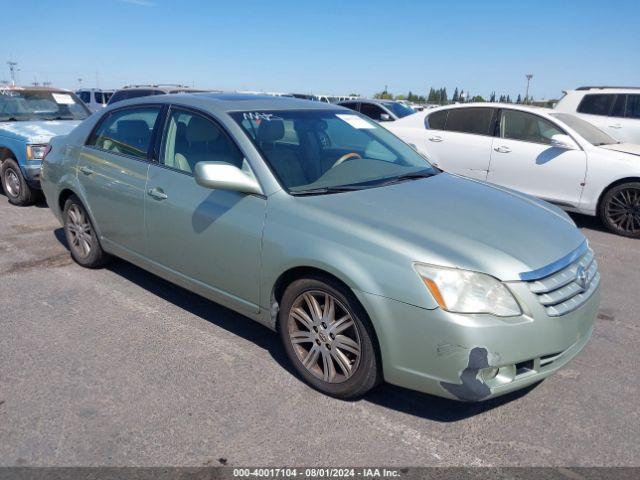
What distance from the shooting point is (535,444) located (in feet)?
9.12

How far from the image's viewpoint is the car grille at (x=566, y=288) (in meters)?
2.75

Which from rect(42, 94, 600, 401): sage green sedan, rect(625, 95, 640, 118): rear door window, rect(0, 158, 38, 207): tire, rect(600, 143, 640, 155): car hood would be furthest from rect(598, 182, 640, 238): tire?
rect(0, 158, 38, 207): tire

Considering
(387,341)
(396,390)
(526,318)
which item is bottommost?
(396,390)

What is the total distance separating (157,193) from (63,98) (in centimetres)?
609

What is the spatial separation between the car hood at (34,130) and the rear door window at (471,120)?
548 cm

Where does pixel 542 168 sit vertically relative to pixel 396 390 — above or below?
above

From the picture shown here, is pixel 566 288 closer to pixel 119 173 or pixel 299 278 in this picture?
pixel 299 278

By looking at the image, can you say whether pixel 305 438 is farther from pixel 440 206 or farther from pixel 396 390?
pixel 440 206

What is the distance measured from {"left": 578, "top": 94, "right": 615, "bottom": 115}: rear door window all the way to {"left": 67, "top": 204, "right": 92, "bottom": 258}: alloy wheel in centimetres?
960

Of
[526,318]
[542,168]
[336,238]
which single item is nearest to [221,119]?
[336,238]

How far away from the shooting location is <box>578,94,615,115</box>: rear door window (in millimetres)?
10695

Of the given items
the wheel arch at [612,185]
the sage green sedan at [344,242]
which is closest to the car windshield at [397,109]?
the wheel arch at [612,185]

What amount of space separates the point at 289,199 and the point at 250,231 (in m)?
0.30

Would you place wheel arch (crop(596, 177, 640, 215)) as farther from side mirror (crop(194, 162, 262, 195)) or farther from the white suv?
side mirror (crop(194, 162, 262, 195))
